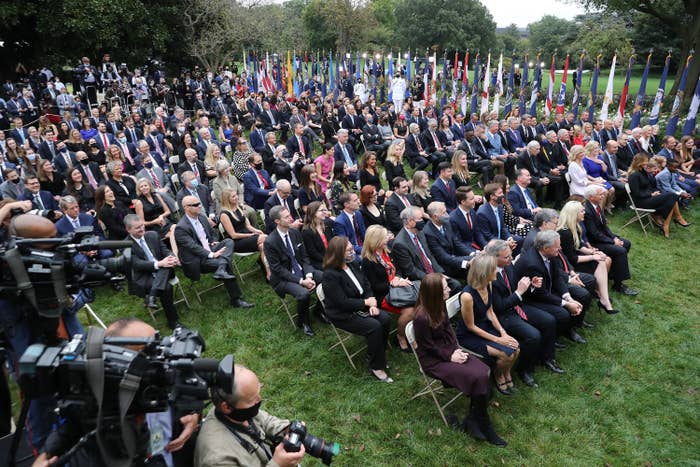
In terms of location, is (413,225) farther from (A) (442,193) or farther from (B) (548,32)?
(B) (548,32)

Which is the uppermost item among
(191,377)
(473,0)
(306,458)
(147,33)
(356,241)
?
(473,0)

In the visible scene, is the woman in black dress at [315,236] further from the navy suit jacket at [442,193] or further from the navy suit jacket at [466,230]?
the navy suit jacket at [442,193]

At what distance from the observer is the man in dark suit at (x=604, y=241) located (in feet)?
22.8

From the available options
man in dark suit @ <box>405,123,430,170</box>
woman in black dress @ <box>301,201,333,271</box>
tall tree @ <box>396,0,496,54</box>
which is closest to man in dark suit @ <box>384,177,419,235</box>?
woman in black dress @ <box>301,201,333,271</box>

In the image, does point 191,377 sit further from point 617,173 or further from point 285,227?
point 617,173

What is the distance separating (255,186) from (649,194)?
7.83m

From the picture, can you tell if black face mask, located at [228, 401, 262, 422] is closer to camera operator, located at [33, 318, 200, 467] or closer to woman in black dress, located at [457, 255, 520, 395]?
camera operator, located at [33, 318, 200, 467]

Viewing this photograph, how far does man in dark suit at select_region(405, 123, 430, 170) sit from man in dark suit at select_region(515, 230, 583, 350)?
6.33 meters

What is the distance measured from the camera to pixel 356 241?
688 cm

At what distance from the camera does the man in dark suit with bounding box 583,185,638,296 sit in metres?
6.95

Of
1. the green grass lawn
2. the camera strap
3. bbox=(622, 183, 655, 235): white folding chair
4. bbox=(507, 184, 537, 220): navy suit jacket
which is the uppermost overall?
the camera strap

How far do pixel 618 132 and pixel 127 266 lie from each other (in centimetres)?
1330

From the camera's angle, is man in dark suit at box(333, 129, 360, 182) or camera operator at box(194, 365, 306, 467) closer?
camera operator at box(194, 365, 306, 467)

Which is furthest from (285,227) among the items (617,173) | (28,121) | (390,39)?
(390,39)
